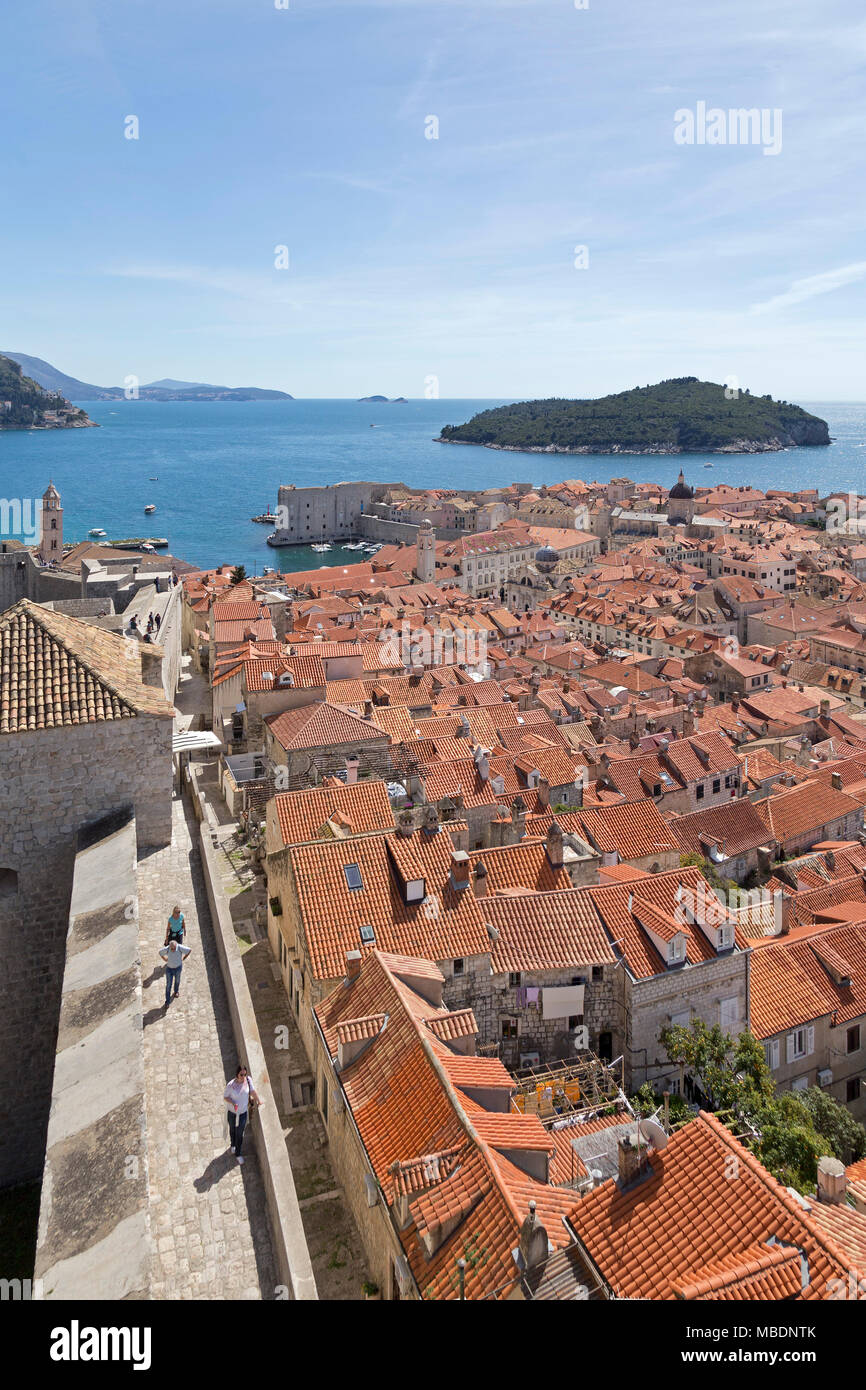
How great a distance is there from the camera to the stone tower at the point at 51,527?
4134 cm

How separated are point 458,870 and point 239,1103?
17.0 ft

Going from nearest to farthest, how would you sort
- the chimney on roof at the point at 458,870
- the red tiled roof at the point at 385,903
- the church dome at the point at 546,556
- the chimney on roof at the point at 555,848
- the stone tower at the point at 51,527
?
the red tiled roof at the point at 385,903 → the chimney on roof at the point at 458,870 → the chimney on roof at the point at 555,848 → the stone tower at the point at 51,527 → the church dome at the point at 546,556

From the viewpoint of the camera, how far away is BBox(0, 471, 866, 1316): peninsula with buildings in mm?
6555

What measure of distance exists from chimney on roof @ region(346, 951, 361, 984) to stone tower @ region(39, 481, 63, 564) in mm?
35766

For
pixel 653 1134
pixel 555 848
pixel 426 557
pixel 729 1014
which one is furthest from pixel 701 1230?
pixel 426 557

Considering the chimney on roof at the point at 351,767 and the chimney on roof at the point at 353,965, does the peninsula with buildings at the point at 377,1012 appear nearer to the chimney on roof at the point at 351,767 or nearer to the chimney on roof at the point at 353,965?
the chimney on roof at the point at 353,965

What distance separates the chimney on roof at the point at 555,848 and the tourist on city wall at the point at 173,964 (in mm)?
5948

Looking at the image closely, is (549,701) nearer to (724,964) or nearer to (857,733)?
(857,733)

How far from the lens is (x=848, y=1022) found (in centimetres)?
1703

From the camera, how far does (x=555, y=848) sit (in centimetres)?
1374

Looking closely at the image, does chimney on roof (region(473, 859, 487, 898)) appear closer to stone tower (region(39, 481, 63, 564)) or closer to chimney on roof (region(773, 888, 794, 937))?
chimney on roof (region(773, 888, 794, 937))

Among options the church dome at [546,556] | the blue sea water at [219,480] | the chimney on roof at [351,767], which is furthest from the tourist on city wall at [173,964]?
the blue sea water at [219,480]

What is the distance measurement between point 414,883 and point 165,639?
13.4 meters
